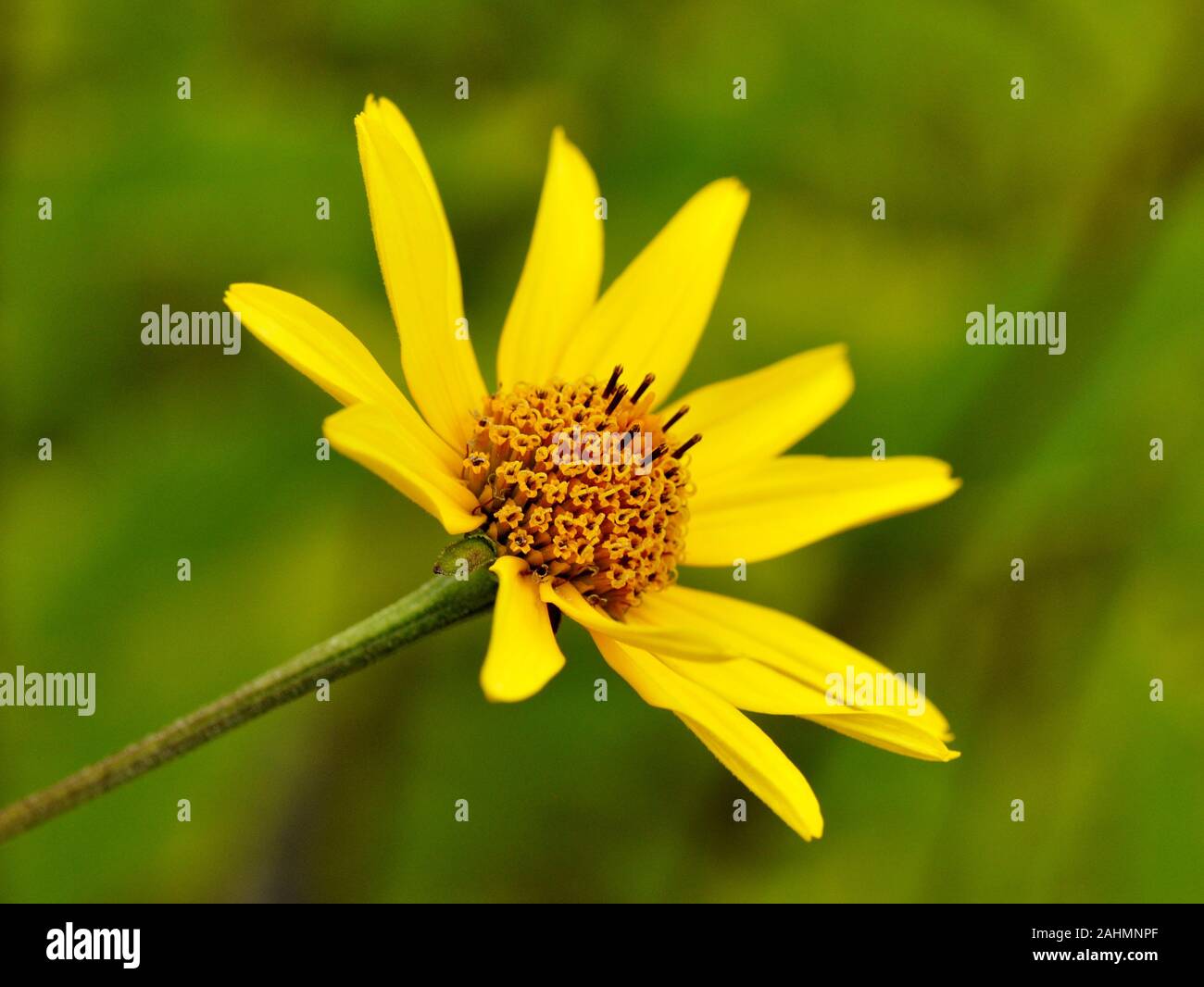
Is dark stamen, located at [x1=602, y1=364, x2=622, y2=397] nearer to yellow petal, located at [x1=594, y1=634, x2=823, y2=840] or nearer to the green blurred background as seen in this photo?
yellow petal, located at [x1=594, y1=634, x2=823, y2=840]

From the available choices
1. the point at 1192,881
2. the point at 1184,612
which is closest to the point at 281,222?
the point at 1184,612

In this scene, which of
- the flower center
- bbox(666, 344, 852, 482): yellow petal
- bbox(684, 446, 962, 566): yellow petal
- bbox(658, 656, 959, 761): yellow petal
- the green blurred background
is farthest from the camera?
the green blurred background

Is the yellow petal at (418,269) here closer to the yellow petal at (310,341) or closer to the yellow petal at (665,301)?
the yellow petal at (310,341)

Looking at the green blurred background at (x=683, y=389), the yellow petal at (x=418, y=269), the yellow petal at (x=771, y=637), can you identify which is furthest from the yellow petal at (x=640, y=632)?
the green blurred background at (x=683, y=389)

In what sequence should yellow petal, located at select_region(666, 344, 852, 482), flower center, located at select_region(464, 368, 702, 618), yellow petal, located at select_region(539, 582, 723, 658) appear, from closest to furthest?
yellow petal, located at select_region(539, 582, 723, 658)
flower center, located at select_region(464, 368, 702, 618)
yellow petal, located at select_region(666, 344, 852, 482)

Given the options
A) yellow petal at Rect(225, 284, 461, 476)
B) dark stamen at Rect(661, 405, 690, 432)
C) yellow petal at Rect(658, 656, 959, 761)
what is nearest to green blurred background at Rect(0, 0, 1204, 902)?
dark stamen at Rect(661, 405, 690, 432)

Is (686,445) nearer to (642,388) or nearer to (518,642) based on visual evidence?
(642,388)
